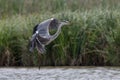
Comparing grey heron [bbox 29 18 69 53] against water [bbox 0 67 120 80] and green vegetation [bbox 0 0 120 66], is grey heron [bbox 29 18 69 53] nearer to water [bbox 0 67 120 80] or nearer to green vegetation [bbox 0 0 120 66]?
water [bbox 0 67 120 80]

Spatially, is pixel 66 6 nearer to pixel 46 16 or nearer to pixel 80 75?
pixel 46 16

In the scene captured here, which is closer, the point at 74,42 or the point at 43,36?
the point at 43,36

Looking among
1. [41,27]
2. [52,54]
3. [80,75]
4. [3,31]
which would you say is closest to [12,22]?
[3,31]

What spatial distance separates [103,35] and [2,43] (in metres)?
2.35

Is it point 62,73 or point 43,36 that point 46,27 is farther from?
point 62,73

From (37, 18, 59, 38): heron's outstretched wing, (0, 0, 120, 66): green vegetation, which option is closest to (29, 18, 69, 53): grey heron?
(37, 18, 59, 38): heron's outstretched wing

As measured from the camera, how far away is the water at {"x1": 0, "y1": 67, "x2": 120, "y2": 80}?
36.7ft

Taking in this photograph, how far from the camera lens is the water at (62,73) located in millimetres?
11180

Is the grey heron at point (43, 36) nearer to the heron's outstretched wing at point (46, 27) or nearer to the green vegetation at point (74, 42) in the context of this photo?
the heron's outstretched wing at point (46, 27)

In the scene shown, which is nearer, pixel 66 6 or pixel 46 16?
pixel 46 16

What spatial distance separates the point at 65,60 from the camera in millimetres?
12086

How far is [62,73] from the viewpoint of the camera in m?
11.6

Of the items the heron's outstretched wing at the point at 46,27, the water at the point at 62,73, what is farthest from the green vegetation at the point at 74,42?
the heron's outstretched wing at the point at 46,27

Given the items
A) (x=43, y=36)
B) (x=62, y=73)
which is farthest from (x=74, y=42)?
(x=43, y=36)
